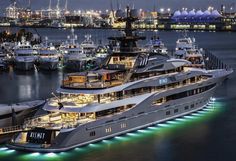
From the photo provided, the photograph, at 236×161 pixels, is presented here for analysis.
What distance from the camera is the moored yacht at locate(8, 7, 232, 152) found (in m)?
Result: 17.2

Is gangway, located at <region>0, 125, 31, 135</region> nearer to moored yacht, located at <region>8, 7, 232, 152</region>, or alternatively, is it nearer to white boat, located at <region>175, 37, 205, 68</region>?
moored yacht, located at <region>8, 7, 232, 152</region>

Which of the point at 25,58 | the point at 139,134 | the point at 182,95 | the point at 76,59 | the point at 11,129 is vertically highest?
the point at 25,58

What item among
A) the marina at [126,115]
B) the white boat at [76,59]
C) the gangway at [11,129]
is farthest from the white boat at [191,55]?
the gangway at [11,129]

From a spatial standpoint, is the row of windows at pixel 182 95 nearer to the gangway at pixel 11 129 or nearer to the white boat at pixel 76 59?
the gangway at pixel 11 129

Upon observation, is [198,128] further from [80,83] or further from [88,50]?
[88,50]

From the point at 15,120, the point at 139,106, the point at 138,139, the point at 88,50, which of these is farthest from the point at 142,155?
the point at 88,50

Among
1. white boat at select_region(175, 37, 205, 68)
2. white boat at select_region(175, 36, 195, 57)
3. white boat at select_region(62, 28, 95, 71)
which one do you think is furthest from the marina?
white boat at select_region(62, 28, 95, 71)

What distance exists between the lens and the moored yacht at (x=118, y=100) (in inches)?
677

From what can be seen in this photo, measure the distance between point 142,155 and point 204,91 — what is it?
7587 mm

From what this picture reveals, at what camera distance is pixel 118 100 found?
62.6ft

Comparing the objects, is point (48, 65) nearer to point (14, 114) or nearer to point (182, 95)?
point (182, 95)

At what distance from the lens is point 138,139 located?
61.3ft

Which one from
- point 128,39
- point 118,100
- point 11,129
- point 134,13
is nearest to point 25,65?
point 134,13

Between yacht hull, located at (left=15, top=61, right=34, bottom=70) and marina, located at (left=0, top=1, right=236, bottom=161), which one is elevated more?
yacht hull, located at (left=15, top=61, right=34, bottom=70)
